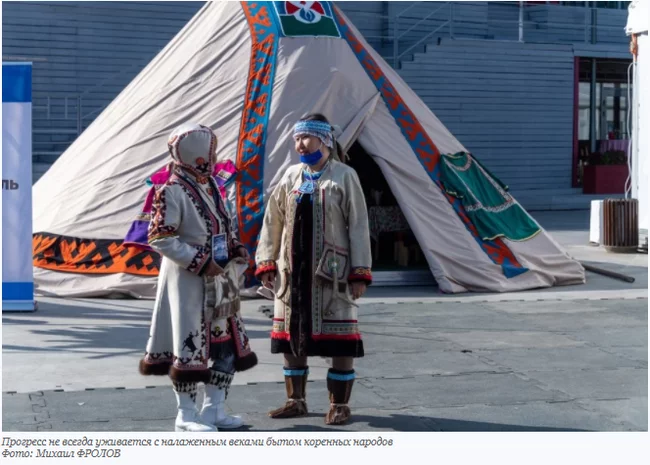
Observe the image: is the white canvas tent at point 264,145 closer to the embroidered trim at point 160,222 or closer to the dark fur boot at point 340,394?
the dark fur boot at point 340,394

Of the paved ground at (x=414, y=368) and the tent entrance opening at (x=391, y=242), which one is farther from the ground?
the tent entrance opening at (x=391, y=242)

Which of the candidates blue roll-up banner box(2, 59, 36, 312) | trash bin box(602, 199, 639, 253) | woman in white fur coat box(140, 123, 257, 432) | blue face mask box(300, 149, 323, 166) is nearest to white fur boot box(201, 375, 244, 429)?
woman in white fur coat box(140, 123, 257, 432)

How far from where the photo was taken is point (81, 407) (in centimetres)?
620

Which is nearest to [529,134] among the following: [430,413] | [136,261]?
[136,261]

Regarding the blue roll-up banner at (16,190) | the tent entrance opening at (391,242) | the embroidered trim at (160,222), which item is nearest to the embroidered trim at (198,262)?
the embroidered trim at (160,222)

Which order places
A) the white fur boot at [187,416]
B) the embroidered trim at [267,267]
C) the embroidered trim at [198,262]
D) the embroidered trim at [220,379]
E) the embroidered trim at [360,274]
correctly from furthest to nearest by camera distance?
the embroidered trim at [267,267]
the embroidered trim at [360,274]
the embroidered trim at [220,379]
the white fur boot at [187,416]
the embroidered trim at [198,262]

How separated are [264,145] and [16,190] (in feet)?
8.29

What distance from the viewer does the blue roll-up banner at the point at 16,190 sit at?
9.59 meters

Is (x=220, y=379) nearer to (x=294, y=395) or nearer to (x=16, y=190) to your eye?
(x=294, y=395)

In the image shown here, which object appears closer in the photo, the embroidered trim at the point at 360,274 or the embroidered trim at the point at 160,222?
the embroidered trim at the point at 160,222

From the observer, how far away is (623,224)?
14555mm

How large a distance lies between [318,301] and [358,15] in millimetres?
17195

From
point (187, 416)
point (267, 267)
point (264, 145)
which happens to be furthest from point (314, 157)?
point (264, 145)

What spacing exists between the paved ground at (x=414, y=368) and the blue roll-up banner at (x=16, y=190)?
27cm
